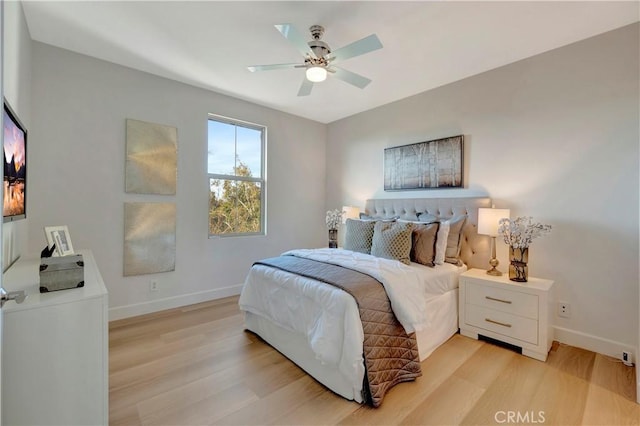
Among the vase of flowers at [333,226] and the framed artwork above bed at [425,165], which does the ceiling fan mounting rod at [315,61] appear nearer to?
the framed artwork above bed at [425,165]

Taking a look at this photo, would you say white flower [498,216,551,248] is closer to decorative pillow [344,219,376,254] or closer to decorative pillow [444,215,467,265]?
decorative pillow [444,215,467,265]

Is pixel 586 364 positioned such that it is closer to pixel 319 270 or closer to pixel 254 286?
pixel 319 270

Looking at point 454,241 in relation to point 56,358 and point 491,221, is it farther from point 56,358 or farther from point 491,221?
point 56,358

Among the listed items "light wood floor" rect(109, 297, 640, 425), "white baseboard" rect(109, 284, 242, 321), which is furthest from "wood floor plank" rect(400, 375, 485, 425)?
"white baseboard" rect(109, 284, 242, 321)

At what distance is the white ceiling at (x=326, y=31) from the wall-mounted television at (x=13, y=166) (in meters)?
1.03

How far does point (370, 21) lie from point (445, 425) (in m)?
2.72

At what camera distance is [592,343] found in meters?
2.40

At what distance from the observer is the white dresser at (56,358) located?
3.69 ft

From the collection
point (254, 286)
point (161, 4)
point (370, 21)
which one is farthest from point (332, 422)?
point (161, 4)

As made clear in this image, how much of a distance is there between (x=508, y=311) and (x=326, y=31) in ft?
9.03

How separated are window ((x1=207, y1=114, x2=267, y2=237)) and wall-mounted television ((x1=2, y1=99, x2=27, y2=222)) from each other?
1765 mm

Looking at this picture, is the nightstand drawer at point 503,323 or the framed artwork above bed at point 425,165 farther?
the framed artwork above bed at point 425,165

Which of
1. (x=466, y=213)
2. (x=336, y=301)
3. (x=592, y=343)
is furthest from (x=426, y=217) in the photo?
(x=336, y=301)

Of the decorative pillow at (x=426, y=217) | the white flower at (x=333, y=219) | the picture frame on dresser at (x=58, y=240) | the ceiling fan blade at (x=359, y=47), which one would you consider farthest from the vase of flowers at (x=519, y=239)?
the picture frame on dresser at (x=58, y=240)
